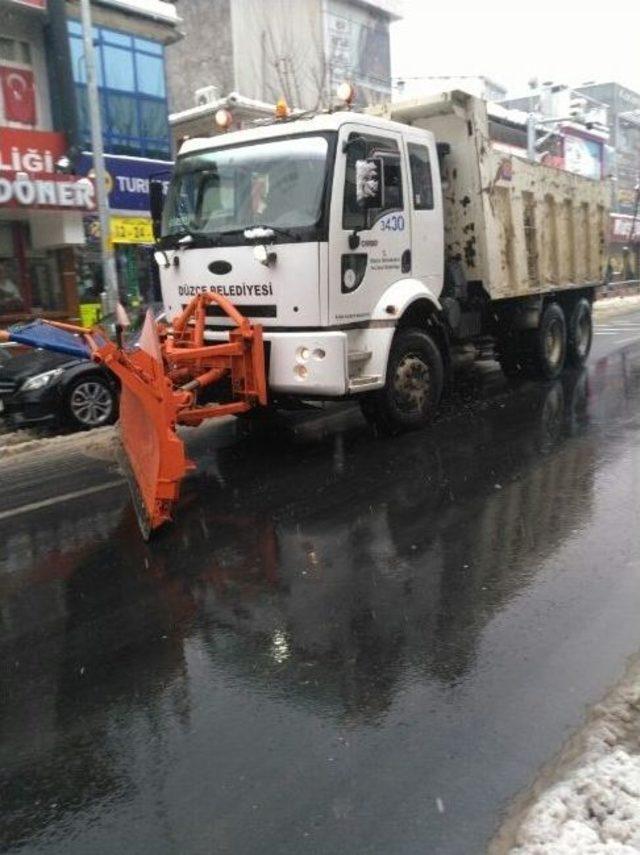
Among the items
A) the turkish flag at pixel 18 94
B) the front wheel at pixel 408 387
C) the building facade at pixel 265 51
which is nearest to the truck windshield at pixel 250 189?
the front wheel at pixel 408 387

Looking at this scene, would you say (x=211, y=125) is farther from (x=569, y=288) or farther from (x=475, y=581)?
(x=475, y=581)

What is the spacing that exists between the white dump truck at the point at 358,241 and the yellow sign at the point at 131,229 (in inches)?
441

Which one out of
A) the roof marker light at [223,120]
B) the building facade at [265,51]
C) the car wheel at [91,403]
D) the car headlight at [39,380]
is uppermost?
the building facade at [265,51]

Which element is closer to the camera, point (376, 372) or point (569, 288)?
point (376, 372)

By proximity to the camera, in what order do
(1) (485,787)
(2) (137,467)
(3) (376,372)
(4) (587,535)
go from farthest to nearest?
(3) (376,372), (2) (137,467), (4) (587,535), (1) (485,787)

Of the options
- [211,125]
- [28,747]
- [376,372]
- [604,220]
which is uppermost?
[211,125]

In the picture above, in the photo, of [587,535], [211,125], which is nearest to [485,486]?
[587,535]

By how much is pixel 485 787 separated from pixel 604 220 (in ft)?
37.7

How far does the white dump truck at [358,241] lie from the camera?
264 inches

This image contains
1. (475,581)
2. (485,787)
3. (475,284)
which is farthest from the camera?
(475,284)

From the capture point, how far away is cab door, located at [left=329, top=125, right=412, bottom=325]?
673cm

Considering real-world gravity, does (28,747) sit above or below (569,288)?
below

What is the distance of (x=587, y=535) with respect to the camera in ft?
16.5

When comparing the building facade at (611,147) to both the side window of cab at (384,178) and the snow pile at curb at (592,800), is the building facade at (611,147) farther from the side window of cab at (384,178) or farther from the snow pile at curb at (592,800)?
Result: the snow pile at curb at (592,800)
